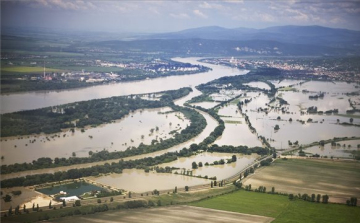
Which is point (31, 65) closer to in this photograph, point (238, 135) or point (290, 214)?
point (238, 135)

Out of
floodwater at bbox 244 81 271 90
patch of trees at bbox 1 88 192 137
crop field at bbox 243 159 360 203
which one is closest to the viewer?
crop field at bbox 243 159 360 203

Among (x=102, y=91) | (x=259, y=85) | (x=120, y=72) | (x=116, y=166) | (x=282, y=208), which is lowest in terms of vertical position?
(x=282, y=208)

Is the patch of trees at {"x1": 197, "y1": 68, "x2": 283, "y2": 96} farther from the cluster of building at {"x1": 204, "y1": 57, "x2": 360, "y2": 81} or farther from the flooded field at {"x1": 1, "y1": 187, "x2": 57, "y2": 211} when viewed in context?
the flooded field at {"x1": 1, "y1": 187, "x2": 57, "y2": 211}

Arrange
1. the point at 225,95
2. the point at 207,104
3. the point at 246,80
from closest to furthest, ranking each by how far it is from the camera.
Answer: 1. the point at 207,104
2. the point at 225,95
3. the point at 246,80

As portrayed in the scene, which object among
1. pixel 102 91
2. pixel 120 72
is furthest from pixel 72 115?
pixel 120 72

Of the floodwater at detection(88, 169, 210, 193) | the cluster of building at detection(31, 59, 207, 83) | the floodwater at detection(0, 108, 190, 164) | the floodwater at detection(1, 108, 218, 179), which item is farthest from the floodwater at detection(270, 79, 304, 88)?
the floodwater at detection(88, 169, 210, 193)

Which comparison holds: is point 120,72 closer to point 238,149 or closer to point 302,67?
point 302,67

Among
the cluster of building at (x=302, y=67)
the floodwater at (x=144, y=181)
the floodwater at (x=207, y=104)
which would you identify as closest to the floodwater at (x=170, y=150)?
the floodwater at (x=144, y=181)
